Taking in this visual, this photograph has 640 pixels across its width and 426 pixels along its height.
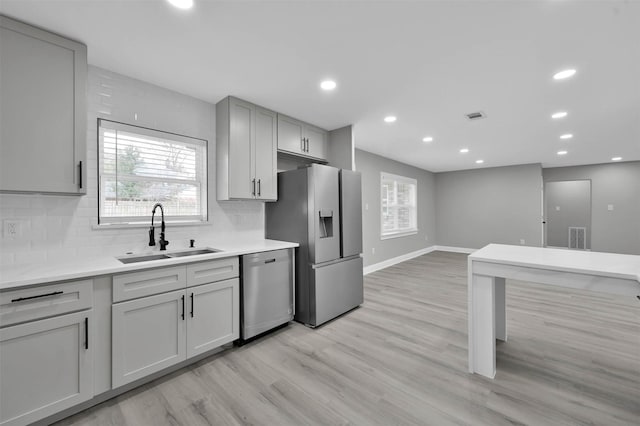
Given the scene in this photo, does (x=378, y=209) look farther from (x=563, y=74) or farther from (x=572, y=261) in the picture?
(x=572, y=261)

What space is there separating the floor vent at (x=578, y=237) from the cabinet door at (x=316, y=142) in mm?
9149

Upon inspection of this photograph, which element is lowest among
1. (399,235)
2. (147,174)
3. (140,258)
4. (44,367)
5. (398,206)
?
(44,367)

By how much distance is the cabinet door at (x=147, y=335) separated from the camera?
174 cm

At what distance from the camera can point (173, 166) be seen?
8.67ft

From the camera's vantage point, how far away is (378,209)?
5594 mm

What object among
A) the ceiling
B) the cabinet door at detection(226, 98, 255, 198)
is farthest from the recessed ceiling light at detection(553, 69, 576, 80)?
the cabinet door at detection(226, 98, 255, 198)

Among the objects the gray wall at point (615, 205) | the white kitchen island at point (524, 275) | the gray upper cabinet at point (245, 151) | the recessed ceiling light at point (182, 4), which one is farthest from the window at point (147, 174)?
the gray wall at point (615, 205)

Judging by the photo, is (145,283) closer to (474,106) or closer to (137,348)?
(137,348)

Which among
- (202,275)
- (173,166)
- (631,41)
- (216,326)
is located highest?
(631,41)

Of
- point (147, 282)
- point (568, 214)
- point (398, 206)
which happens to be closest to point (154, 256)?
point (147, 282)

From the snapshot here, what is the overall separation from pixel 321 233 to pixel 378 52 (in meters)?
1.84

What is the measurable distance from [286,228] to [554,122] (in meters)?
4.04

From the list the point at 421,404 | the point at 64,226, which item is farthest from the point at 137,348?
the point at 421,404

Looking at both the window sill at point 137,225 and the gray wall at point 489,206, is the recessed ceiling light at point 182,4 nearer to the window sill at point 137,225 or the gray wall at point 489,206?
the window sill at point 137,225
